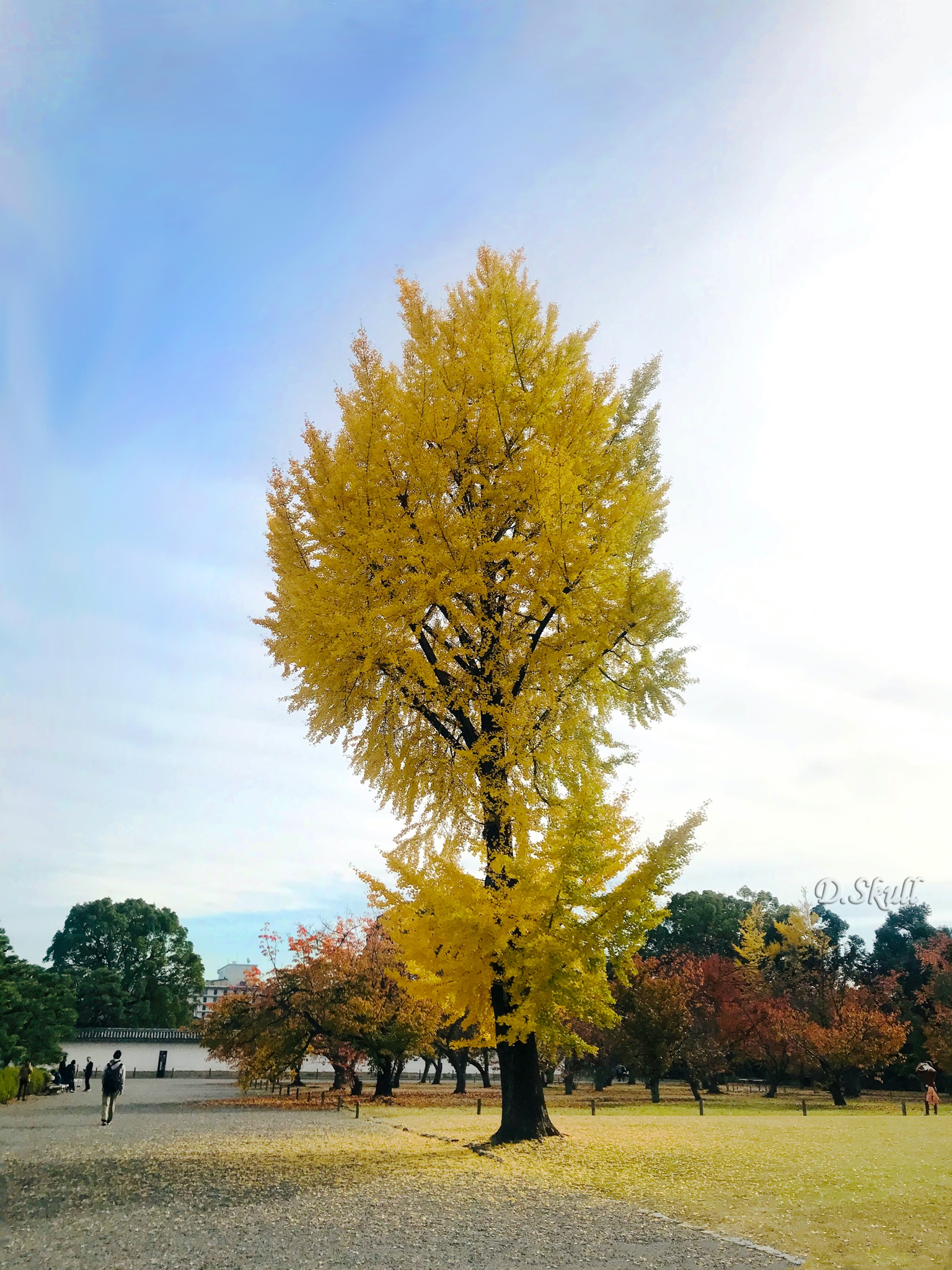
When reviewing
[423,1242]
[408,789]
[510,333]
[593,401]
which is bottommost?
[423,1242]

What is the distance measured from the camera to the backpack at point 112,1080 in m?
15.9

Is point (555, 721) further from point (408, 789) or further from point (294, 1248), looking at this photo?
point (294, 1248)

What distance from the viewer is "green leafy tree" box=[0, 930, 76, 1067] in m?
25.3

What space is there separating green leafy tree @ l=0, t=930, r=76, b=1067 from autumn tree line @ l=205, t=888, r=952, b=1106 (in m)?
6.82

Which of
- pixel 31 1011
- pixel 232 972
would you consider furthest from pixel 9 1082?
pixel 232 972

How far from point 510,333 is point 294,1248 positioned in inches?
453

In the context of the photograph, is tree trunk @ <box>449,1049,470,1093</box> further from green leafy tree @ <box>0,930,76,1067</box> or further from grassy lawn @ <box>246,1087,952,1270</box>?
green leafy tree @ <box>0,930,76,1067</box>

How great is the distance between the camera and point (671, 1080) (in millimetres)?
43750

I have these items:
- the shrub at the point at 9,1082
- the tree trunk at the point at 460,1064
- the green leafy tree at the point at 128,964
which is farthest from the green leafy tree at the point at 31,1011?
the green leafy tree at the point at 128,964

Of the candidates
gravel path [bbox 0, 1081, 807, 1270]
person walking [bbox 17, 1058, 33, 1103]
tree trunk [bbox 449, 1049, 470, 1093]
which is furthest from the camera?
tree trunk [bbox 449, 1049, 470, 1093]

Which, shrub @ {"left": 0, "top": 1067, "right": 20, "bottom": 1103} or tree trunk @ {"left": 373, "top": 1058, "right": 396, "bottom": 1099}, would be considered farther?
tree trunk @ {"left": 373, "top": 1058, "right": 396, "bottom": 1099}

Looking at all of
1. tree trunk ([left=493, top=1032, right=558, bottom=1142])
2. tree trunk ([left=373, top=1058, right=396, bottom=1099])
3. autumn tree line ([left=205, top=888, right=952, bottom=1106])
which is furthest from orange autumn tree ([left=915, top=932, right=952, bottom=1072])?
tree trunk ([left=493, top=1032, right=558, bottom=1142])

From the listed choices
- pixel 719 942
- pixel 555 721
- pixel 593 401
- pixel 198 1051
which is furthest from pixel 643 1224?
pixel 719 942

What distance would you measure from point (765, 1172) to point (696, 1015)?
26599mm
